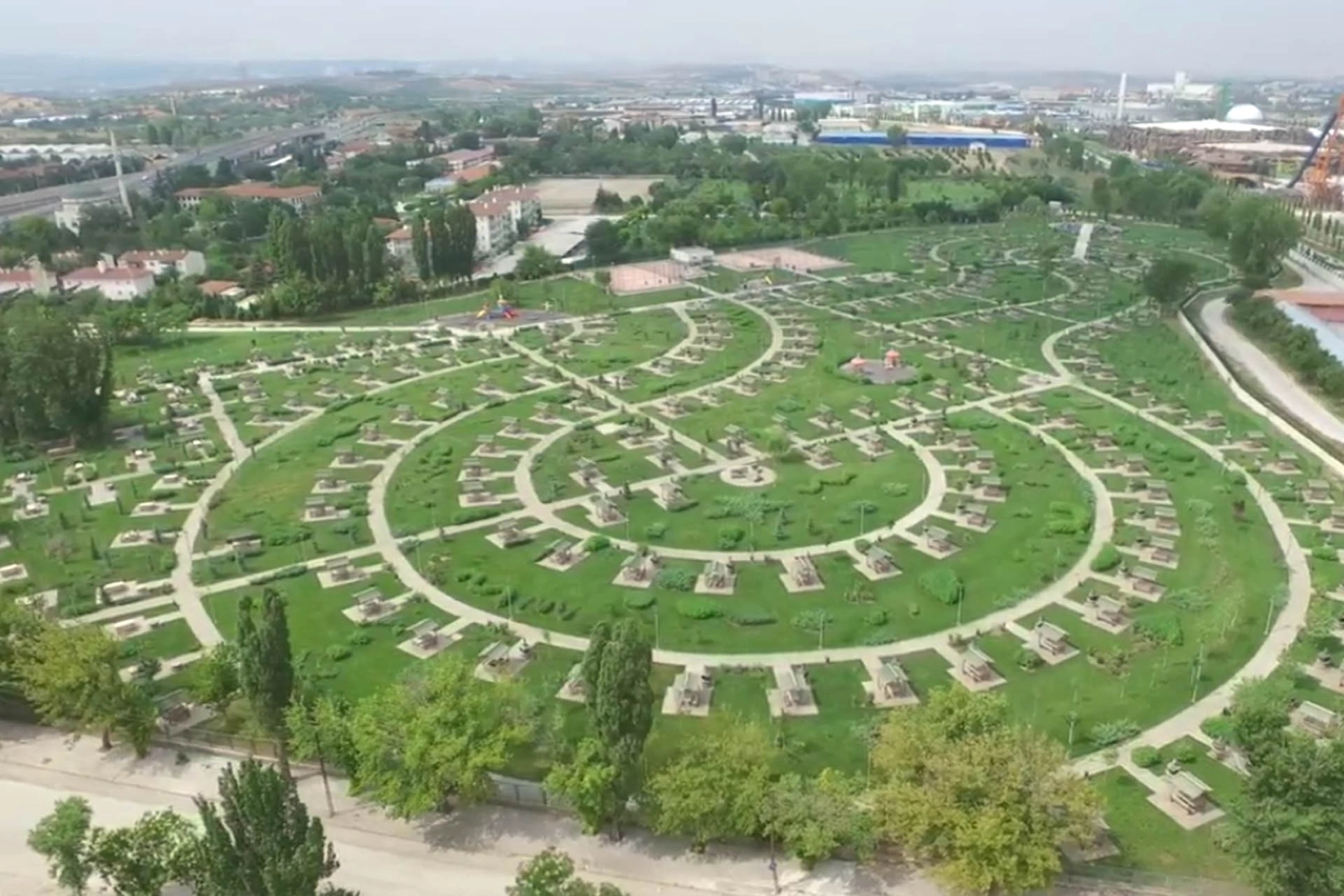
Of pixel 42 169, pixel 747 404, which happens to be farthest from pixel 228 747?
pixel 42 169

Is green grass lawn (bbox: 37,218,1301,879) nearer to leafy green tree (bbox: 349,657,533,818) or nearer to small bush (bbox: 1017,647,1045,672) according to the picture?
small bush (bbox: 1017,647,1045,672)

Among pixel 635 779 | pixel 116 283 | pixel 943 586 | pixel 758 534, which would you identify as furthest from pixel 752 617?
pixel 116 283

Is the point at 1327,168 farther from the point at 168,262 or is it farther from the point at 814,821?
the point at 168,262

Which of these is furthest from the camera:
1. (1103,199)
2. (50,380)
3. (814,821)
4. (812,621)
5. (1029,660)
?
(1103,199)

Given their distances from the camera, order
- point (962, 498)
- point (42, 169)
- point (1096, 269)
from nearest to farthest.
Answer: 1. point (962, 498)
2. point (1096, 269)
3. point (42, 169)

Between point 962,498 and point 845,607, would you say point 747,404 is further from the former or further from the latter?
point 845,607
